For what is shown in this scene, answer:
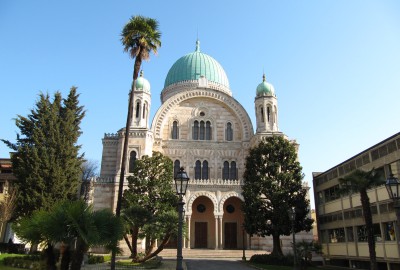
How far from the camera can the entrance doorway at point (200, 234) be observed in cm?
3644

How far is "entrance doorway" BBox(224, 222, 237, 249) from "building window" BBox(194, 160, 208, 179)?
5701 mm

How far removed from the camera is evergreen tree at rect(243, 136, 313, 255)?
1043 inches

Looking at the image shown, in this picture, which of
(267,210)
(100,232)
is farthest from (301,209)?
(100,232)

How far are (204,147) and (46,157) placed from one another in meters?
17.0

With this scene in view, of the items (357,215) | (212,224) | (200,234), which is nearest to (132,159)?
(200,234)

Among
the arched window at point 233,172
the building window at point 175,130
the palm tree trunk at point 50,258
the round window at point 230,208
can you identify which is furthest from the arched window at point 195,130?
the palm tree trunk at point 50,258

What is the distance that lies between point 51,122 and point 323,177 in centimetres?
2401

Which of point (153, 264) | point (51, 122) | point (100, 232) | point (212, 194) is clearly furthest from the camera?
point (212, 194)

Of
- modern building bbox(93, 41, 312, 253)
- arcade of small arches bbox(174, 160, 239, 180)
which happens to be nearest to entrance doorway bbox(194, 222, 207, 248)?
modern building bbox(93, 41, 312, 253)

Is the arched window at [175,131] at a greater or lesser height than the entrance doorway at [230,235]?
greater

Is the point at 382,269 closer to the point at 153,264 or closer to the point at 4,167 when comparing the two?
the point at 153,264

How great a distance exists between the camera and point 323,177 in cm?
3073

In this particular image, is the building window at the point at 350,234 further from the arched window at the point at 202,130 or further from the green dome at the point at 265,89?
the arched window at the point at 202,130

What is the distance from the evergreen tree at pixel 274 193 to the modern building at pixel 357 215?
8.88 feet
